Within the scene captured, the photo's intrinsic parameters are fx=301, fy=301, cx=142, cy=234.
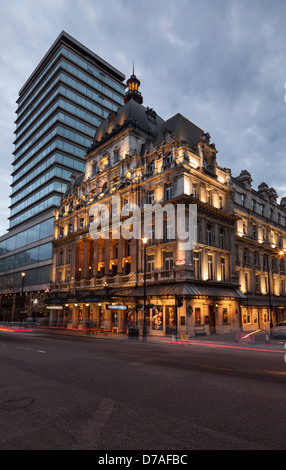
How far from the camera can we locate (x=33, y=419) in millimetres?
6023

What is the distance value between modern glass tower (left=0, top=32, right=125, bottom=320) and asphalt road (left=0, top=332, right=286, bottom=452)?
5219cm

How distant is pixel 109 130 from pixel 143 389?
156ft

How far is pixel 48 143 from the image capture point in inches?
3046

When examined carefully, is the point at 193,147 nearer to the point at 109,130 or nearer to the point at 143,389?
the point at 109,130

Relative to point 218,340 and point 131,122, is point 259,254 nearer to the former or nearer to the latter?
point 218,340

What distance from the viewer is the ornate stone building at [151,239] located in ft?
109

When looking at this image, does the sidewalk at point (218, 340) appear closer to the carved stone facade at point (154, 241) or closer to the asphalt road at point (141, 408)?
the carved stone facade at point (154, 241)

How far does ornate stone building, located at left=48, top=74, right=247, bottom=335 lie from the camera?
3328 centimetres

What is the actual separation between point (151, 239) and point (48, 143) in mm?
53653

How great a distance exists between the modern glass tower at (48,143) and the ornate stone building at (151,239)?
17280mm

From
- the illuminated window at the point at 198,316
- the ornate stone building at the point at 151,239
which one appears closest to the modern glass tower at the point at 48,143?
the ornate stone building at the point at 151,239

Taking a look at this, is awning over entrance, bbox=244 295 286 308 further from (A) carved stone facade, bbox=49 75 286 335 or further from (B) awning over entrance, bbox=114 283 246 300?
(B) awning over entrance, bbox=114 283 246 300

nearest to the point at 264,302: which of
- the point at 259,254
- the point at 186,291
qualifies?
the point at 259,254
